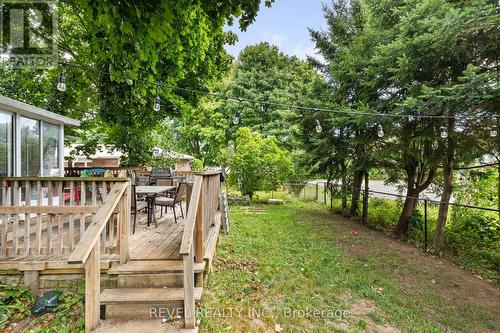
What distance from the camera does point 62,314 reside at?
2.94 metres

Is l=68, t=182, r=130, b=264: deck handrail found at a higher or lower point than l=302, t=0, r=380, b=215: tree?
lower

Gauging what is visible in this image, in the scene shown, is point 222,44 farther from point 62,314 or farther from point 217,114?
point 217,114

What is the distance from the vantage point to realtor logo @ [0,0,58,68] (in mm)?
6508

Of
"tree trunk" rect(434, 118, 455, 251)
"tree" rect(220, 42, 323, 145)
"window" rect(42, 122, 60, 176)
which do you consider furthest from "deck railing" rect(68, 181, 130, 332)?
"tree" rect(220, 42, 323, 145)

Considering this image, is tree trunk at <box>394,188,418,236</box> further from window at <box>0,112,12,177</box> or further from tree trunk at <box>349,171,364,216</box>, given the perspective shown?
window at <box>0,112,12,177</box>

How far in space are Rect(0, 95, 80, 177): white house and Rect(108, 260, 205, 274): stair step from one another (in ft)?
11.2

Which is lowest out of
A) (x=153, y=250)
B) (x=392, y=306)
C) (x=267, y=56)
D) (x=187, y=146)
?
(x=392, y=306)

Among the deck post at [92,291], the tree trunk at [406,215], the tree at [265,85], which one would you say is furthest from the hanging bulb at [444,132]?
the tree at [265,85]

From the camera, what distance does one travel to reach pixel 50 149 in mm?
6164

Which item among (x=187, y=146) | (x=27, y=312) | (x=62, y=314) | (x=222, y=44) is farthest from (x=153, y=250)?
(x=187, y=146)

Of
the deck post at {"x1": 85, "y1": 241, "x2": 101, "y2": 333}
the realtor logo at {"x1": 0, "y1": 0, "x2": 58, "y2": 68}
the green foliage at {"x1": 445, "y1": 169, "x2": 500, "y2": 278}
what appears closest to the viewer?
the deck post at {"x1": 85, "y1": 241, "x2": 101, "y2": 333}

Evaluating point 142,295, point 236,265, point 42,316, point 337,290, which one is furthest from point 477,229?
point 42,316

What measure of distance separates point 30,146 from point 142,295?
454cm

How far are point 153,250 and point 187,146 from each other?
1959 cm
